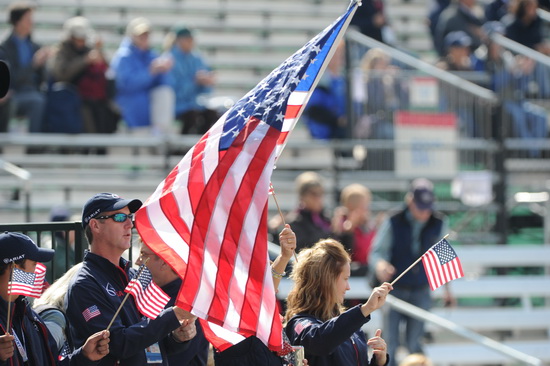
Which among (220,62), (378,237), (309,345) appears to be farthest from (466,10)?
(309,345)

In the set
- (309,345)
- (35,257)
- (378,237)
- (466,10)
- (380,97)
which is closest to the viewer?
(35,257)

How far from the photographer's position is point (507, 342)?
12828 mm

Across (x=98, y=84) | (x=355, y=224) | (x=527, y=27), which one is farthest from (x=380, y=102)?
(x=527, y=27)

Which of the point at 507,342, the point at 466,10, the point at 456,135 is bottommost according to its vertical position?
the point at 507,342

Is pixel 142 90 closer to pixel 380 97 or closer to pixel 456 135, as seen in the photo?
pixel 380 97

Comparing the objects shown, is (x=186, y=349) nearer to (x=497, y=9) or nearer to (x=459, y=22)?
(x=459, y=22)

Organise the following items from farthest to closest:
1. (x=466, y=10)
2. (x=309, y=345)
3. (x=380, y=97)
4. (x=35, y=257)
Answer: (x=466, y=10)
(x=380, y=97)
(x=309, y=345)
(x=35, y=257)

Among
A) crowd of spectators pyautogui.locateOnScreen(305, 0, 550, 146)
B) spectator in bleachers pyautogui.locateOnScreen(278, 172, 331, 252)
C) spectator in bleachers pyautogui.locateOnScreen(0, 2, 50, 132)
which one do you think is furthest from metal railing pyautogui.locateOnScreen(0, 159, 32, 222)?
crowd of spectators pyautogui.locateOnScreen(305, 0, 550, 146)

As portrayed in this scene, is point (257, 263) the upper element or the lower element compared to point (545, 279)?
upper

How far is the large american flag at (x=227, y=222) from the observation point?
5.59 meters

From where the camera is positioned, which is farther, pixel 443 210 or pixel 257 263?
pixel 443 210

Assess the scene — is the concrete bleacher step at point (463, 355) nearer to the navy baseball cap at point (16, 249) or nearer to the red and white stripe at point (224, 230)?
the red and white stripe at point (224, 230)

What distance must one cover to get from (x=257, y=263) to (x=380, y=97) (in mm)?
7199

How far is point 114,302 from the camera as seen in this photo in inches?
224
